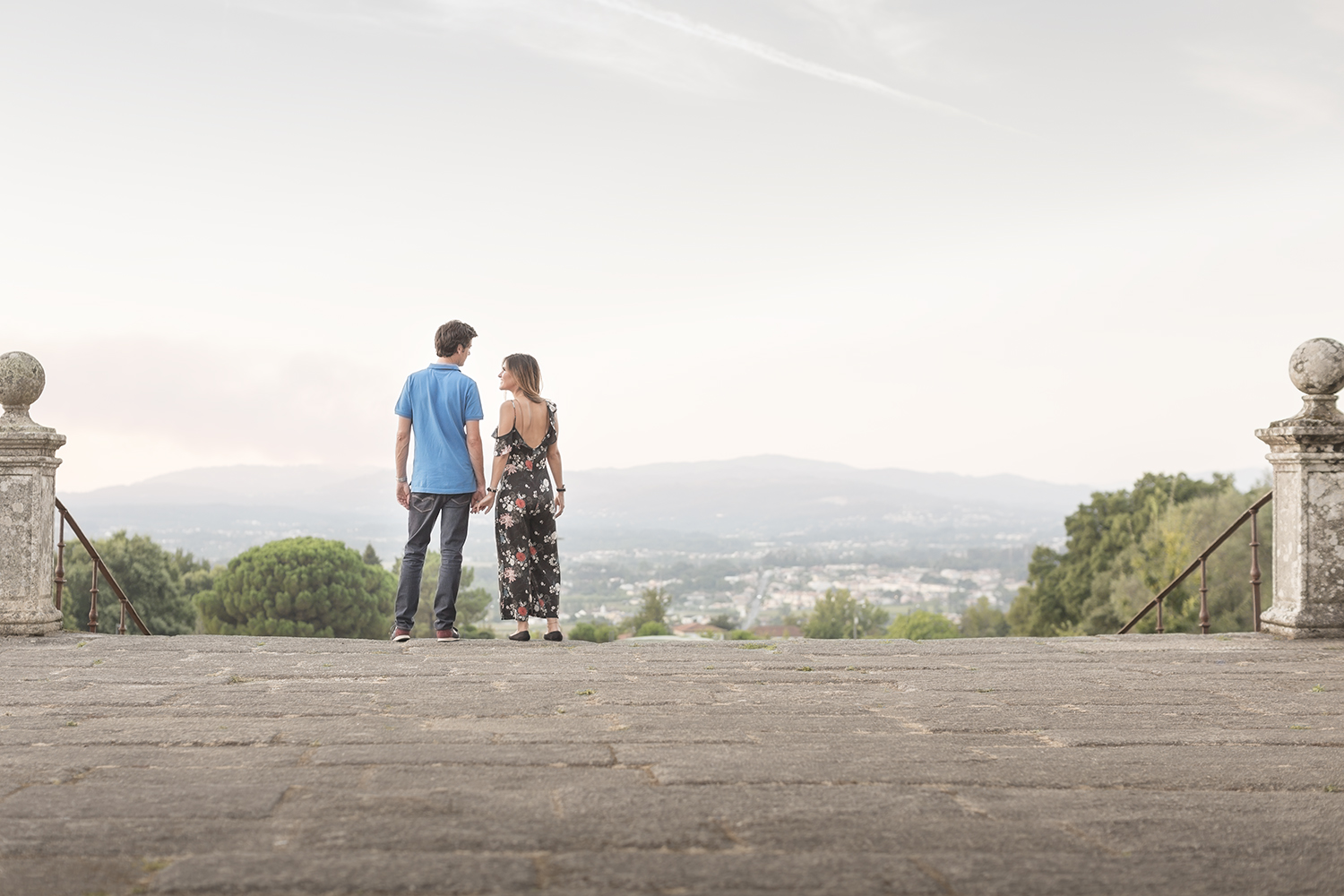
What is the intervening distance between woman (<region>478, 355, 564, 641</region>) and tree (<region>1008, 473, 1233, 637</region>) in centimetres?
3749

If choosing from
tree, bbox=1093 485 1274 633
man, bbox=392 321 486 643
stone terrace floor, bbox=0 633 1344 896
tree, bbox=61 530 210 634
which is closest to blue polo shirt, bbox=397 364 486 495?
man, bbox=392 321 486 643

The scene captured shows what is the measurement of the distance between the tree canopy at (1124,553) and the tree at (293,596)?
2916cm

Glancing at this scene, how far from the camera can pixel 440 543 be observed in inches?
266

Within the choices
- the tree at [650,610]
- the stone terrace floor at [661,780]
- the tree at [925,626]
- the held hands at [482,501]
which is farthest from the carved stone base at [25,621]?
the tree at [650,610]

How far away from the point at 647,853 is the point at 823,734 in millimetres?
1491

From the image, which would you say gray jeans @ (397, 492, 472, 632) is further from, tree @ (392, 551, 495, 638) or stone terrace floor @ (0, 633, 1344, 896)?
tree @ (392, 551, 495, 638)

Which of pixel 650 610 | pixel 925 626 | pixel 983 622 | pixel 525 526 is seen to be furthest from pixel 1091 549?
pixel 650 610

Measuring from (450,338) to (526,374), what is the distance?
0.55 metres

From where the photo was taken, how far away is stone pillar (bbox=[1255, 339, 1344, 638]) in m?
6.66

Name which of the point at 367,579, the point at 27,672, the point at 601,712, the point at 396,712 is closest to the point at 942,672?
the point at 601,712

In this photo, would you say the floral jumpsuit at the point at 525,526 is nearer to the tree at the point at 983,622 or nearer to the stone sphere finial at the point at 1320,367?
the stone sphere finial at the point at 1320,367

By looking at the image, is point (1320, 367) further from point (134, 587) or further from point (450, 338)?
point (134, 587)

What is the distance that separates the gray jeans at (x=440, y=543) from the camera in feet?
22.0

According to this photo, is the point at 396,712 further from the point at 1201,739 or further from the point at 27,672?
the point at 1201,739
